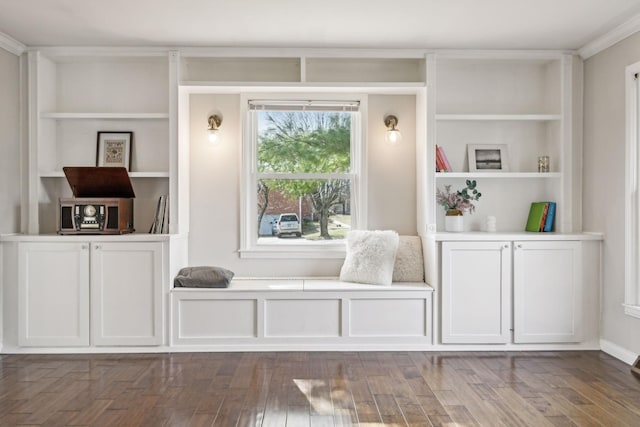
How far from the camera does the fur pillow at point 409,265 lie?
16.4 ft

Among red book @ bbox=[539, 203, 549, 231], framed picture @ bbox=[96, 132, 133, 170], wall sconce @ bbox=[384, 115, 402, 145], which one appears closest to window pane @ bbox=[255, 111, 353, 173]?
wall sconce @ bbox=[384, 115, 402, 145]

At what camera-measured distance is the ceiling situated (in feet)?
12.4

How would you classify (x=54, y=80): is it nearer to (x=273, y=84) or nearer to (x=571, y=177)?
(x=273, y=84)

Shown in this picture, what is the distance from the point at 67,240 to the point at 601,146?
4.29m

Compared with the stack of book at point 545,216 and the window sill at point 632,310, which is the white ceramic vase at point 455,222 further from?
the window sill at point 632,310

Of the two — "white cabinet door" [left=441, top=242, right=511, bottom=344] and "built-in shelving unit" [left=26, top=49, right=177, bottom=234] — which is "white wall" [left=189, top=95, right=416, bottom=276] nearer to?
"built-in shelving unit" [left=26, top=49, right=177, bottom=234]

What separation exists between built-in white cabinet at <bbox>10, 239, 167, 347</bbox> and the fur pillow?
1964 mm

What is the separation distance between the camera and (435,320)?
182 inches

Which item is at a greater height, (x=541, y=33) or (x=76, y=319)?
(x=541, y=33)

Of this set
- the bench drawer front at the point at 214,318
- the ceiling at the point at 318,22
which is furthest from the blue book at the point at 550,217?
the bench drawer front at the point at 214,318

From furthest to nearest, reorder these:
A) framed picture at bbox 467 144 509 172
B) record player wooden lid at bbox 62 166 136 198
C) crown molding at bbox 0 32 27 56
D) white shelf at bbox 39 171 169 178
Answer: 1. framed picture at bbox 467 144 509 172
2. white shelf at bbox 39 171 169 178
3. record player wooden lid at bbox 62 166 136 198
4. crown molding at bbox 0 32 27 56

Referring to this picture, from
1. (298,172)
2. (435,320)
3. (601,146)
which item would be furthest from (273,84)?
(601,146)

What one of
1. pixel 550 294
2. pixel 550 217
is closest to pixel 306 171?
pixel 550 217

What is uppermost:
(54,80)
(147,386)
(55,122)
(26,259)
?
(54,80)
